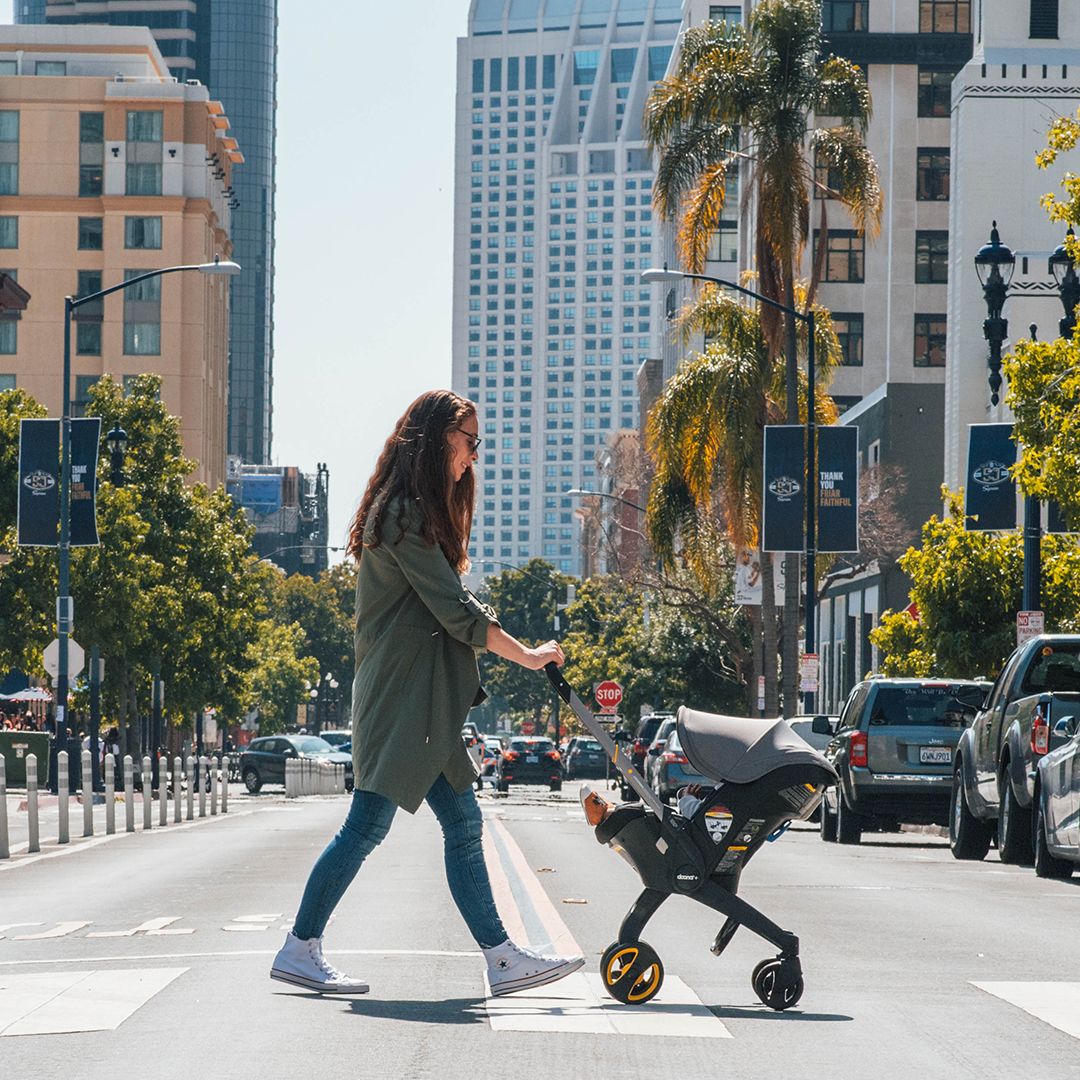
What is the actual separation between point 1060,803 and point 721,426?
26.7 m

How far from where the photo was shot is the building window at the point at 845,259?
261 ft

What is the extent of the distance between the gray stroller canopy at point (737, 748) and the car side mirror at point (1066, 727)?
8897 millimetres

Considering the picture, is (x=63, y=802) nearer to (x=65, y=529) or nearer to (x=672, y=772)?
(x=672, y=772)

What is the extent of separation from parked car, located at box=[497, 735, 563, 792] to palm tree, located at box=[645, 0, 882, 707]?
17.7m

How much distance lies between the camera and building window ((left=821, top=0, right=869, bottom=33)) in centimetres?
8131

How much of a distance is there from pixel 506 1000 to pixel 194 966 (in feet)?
5.87

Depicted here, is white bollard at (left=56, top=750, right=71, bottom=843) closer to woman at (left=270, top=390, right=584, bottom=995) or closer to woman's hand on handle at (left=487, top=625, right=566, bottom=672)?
woman at (left=270, top=390, right=584, bottom=995)

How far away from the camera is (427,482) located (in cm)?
780

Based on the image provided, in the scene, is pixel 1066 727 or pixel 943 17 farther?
pixel 943 17

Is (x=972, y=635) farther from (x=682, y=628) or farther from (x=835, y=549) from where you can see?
(x=682, y=628)

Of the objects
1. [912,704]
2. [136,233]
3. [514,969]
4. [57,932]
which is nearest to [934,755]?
[912,704]

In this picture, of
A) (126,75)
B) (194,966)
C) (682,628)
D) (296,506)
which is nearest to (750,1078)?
(194,966)

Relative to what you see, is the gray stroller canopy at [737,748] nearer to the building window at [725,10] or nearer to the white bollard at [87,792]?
the white bollard at [87,792]

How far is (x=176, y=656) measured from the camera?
52062 mm
